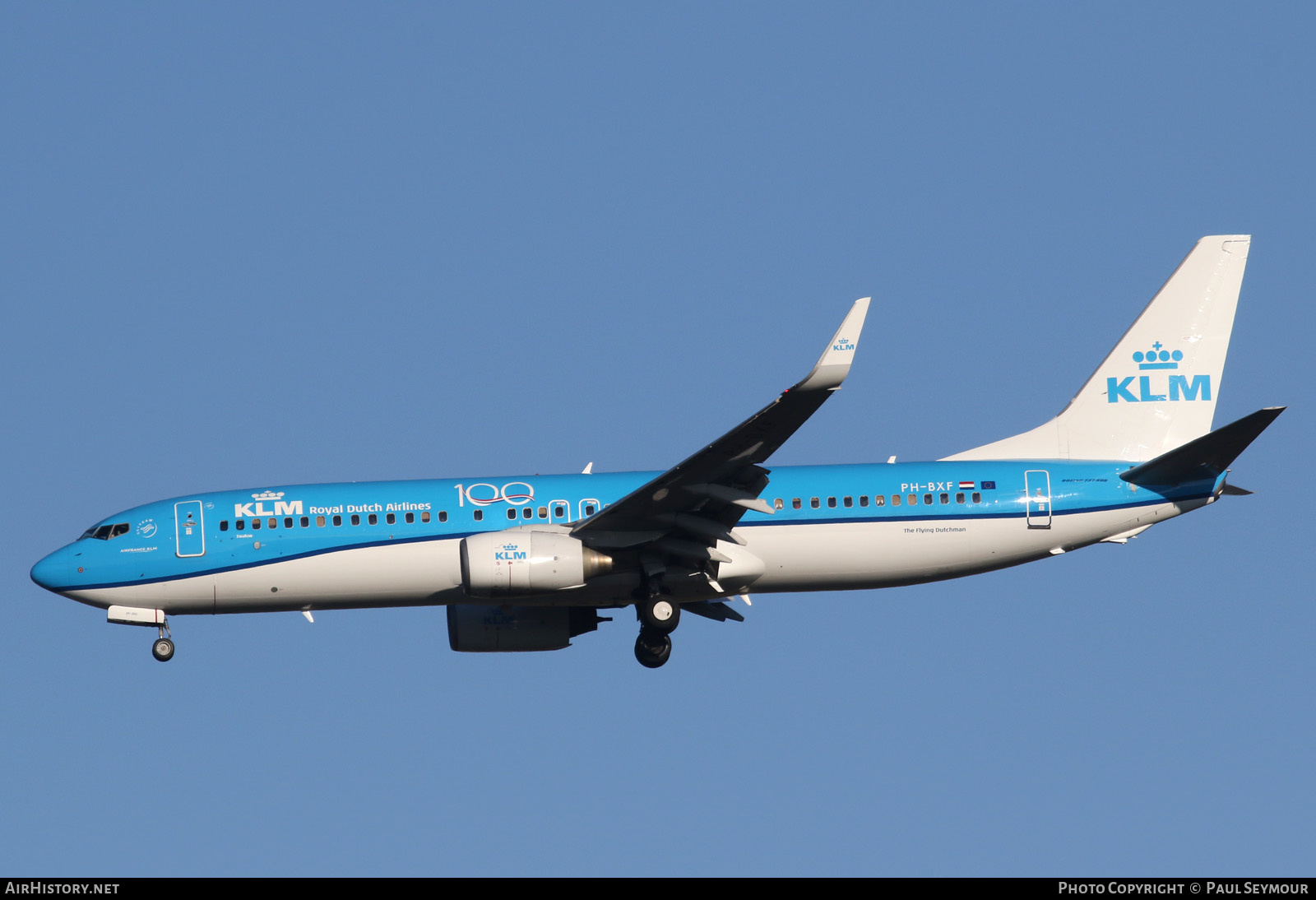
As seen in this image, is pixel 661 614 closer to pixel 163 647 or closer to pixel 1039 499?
pixel 1039 499

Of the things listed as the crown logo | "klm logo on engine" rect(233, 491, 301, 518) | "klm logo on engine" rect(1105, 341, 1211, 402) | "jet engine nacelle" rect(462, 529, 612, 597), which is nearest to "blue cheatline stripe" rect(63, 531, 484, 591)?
"klm logo on engine" rect(233, 491, 301, 518)

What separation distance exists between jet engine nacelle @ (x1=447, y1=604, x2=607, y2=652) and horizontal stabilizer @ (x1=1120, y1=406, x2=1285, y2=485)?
38.3 feet

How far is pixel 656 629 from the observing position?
1324 inches

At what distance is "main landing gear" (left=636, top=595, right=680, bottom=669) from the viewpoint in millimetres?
33188

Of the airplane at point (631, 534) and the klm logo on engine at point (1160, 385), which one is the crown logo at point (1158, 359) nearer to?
the klm logo on engine at point (1160, 385)

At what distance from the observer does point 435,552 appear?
32.9 meters

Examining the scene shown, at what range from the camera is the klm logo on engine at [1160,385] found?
36344 mm

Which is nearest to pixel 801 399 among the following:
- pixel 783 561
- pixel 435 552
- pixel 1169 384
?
pixel 783 561

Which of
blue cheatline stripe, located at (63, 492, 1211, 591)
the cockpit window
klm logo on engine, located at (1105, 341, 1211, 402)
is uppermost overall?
klm logo on engine, located at (1105, 341, 1211, 402)

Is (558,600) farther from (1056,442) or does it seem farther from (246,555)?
(1056,442)

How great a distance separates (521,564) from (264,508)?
5.76 metres

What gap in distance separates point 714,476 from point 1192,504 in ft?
32.5

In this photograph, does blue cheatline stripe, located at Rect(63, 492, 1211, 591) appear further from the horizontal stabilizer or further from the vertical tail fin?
the vertical tail fin

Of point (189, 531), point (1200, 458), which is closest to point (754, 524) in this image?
point (1200, 458)
